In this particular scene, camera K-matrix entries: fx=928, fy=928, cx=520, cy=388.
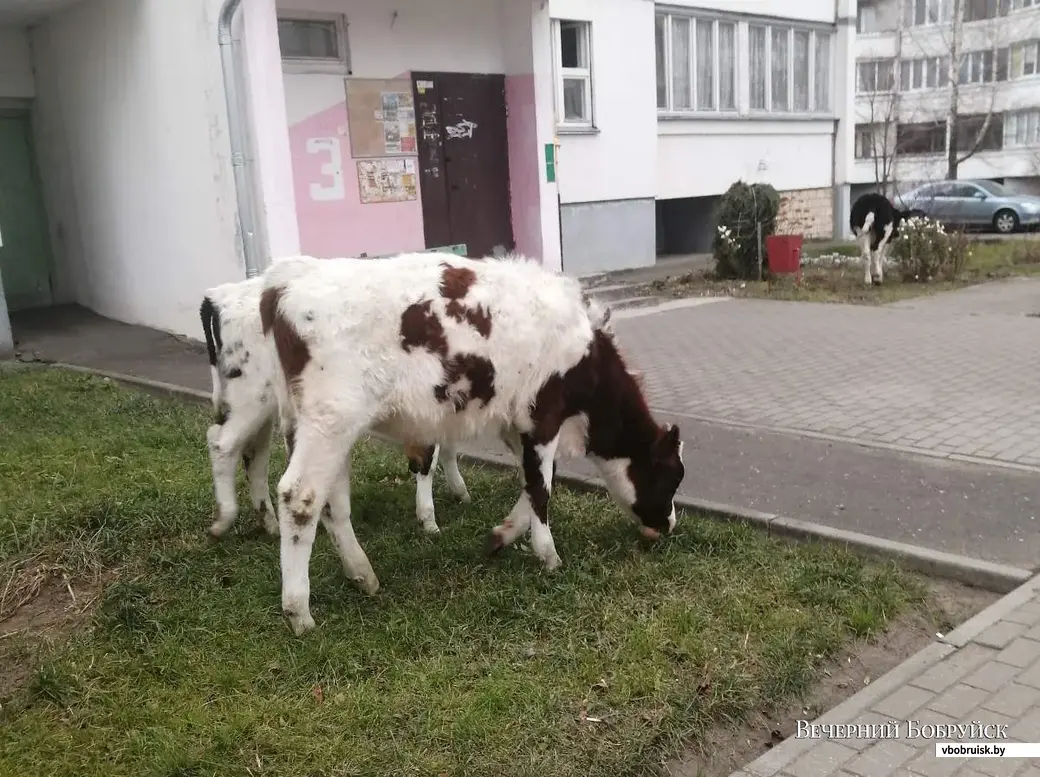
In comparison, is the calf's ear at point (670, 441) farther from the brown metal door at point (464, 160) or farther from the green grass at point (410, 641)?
the brown metal door at point (464, 160)

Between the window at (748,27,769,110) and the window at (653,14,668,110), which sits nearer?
the window at (653,14,668,110)

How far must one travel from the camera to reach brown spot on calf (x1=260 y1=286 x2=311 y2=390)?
12.8 ft

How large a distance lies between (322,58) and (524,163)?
316cm

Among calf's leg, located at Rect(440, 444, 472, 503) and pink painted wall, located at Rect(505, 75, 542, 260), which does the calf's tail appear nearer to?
calf's leg, located at Rect(440, 444, 472, 503)

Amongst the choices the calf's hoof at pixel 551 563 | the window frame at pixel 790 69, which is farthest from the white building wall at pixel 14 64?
the window frame at pixel 790 69

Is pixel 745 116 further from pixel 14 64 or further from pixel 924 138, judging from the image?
pixel 924 138

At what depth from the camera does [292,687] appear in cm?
371

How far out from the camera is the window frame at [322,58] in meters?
11.0

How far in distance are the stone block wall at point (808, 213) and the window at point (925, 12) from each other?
2765cm

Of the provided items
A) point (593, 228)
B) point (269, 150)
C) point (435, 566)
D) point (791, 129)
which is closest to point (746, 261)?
point (593, 228)

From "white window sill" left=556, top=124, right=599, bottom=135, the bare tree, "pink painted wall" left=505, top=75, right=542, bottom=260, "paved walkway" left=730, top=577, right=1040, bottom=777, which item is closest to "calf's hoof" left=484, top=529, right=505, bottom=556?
"paved walkway" left=730, top=577, right=1040, bottom=777

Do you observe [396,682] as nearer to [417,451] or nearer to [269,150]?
[417,451]

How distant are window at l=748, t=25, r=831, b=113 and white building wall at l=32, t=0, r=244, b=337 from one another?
43.5 ft

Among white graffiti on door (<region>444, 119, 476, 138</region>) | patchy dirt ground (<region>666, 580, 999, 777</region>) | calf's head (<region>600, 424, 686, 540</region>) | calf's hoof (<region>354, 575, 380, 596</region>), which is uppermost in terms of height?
white graffiti on door (<region>444, 119, 476, 138</region>)
